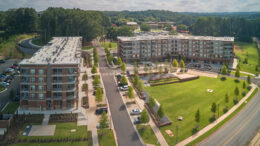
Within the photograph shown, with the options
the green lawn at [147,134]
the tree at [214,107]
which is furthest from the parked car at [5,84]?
the tree at [214,107]

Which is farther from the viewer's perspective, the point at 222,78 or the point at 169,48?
the point at 169,48

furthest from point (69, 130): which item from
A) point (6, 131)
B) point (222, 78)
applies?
point (222, 78)

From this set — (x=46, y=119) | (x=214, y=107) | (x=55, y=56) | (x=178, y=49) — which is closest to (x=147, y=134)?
(x=214, y=107)

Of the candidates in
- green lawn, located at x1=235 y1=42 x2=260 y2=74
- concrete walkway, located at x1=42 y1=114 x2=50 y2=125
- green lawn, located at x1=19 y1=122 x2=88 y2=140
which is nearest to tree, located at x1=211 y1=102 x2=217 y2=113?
green lawn, located at x1=19 y1=122 x2=88 y2=140

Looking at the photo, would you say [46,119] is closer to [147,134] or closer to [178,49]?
[147,134]

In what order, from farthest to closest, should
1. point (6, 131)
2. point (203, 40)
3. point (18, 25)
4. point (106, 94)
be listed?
point (18, 25) < point (203, 40) < point (106, 94) < point (6, 131)

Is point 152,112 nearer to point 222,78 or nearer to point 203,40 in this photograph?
point 222,78

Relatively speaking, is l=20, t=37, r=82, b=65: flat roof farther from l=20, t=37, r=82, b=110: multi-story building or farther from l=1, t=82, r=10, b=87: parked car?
l=1, t=82, r=10, b=87: parked car
